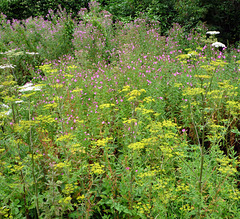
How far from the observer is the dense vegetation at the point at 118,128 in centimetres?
212

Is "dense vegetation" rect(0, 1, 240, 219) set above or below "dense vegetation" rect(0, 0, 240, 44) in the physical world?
below

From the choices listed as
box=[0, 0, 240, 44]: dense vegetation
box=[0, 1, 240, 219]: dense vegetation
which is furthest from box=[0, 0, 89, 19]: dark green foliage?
box=[0, 1, 240, 219]: dense vegetation

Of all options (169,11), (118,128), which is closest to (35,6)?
(169,11)

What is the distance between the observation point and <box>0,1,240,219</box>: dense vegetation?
6.95ft

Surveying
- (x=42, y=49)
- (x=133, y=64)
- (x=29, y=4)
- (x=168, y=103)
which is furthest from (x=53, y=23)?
(x=168, y=103)

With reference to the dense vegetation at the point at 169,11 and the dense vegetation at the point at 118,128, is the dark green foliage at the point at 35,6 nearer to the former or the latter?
the dense vegetation at the point at 169,11

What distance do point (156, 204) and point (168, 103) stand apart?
7.80 feet

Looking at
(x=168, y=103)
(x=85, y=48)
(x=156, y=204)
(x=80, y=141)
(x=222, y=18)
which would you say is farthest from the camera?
(x=222, y=18)

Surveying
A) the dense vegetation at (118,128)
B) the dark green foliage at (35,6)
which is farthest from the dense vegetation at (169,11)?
the dense vegetation at (118,128)

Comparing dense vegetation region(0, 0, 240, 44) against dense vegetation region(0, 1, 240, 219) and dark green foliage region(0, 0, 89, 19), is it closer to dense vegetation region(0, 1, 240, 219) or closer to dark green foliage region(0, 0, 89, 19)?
dark green foliage region(0, 0, 89, 19)

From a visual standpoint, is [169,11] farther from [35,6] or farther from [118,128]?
[118,128]

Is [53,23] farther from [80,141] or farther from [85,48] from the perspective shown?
[80,141]

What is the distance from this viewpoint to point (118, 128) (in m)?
3.51

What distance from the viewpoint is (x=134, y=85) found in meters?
4.29
